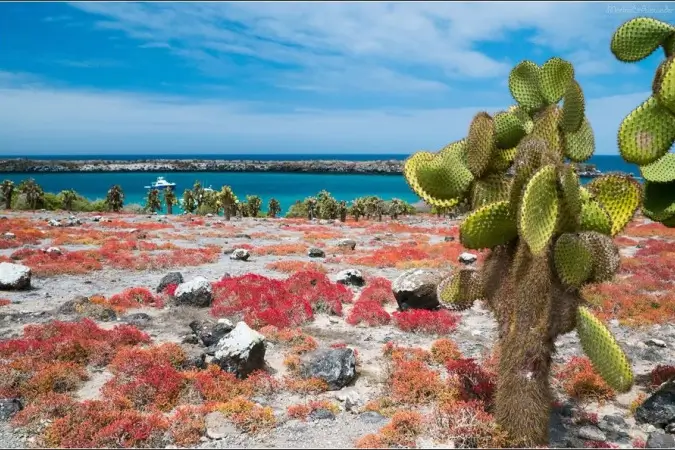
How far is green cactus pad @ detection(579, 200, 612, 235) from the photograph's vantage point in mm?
6562

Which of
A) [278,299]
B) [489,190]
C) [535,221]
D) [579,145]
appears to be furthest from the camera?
[278,299]

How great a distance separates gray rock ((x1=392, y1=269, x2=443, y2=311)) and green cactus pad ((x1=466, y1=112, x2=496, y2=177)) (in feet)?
23.6

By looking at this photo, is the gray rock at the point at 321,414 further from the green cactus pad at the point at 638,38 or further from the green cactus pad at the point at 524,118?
the green cactus pad at the point at 638,38

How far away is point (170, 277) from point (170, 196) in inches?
2061

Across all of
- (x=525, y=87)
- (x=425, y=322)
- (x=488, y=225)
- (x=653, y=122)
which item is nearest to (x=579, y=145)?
(x=653, y=122)

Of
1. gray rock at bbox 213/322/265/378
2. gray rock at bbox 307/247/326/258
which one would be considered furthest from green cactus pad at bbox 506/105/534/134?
gray rock at bbox 307/247/326/258

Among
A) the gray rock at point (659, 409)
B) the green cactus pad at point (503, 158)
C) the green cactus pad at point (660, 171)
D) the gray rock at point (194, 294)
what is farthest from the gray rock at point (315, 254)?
the green cactus pad at point (660, 171)

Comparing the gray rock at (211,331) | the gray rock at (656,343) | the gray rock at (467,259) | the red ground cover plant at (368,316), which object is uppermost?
the gray rock at (211,331)

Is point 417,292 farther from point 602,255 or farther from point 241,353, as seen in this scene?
point 602,255

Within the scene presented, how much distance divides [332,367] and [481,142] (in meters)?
5.09

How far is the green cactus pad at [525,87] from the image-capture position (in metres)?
7.55

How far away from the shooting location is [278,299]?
48.5 ft

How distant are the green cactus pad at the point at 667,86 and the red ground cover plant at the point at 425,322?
766 cm

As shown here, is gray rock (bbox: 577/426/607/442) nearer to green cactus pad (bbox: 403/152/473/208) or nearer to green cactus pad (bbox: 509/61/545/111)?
green cactus pad (bbox: 403/152/473/208)
